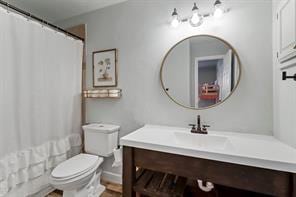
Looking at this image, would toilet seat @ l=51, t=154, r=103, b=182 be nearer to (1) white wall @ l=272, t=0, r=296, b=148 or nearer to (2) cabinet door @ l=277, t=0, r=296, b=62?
(1) white wall @ l=272, t=0, r=296, b=148

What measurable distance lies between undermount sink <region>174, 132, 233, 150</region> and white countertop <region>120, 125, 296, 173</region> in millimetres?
41

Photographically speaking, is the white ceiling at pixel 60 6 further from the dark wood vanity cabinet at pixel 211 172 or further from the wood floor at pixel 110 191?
the wood floor at pixel 110 191

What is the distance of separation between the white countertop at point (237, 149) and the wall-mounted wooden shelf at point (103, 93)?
644mm

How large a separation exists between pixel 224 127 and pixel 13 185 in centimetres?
200

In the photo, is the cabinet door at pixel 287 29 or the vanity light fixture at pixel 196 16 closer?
the cabinet door at pixel 287 29

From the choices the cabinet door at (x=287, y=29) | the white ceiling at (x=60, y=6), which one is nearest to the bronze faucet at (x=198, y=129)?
the cabinet door at (x=287, y=29)

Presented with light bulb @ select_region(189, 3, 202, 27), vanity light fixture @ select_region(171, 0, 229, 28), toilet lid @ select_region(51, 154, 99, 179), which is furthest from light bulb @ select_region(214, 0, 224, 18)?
toilet lid @ select_region(51, 154, 99, 179)

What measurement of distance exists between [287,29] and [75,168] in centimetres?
204

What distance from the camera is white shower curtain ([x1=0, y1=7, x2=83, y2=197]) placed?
1349mm

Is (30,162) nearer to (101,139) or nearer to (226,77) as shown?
(101,139)

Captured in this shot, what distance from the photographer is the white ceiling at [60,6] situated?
193 cm

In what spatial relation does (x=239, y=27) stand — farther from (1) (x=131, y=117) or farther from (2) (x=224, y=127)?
(1) (x=131, y=117)

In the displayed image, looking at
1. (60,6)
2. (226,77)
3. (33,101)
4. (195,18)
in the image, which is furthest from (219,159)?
(60,6)

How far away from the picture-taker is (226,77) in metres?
1.47
